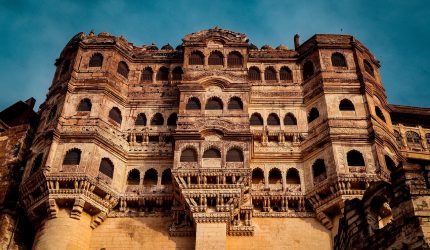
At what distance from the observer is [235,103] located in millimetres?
26156

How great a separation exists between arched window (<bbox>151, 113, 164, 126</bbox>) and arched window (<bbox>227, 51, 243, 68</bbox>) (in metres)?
4.14

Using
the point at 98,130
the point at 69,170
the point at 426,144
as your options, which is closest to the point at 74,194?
the point at 69,170

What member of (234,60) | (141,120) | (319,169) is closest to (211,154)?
(319,169)

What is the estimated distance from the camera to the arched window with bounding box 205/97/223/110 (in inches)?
1025

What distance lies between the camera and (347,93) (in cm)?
2661

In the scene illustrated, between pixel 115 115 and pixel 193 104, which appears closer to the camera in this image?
pixel 193 104

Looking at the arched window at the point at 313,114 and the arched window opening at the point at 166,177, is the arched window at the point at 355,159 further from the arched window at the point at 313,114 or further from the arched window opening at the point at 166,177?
the arched window opening at the point at 166,177

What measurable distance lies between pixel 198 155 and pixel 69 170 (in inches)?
207

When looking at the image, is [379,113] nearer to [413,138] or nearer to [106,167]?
[413,138]

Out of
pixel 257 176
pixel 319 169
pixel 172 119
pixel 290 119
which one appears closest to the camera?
pixel 319 169

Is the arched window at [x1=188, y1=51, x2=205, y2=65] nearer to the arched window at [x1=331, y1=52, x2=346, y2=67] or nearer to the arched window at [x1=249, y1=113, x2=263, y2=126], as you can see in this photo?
the arched window at [x1=249, y1=113, x2=263, y2=126]

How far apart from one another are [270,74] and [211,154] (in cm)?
703

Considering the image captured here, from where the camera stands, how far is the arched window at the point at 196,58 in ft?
92.3

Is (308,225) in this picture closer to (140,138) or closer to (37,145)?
(140,138)
